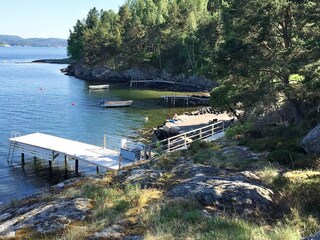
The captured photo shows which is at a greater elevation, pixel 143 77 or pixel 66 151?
pixel 143 77

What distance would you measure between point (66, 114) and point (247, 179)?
44.5 metres

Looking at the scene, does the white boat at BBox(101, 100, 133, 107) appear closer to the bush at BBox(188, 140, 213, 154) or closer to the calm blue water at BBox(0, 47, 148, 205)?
the calm blue water at BBox(0, 47, 148, 205)

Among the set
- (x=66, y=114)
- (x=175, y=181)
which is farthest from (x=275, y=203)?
(x=66, y=114)

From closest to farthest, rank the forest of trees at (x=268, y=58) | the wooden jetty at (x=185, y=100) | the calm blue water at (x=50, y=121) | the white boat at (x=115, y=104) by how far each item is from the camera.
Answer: the forest of trees at (x=268, y=58)
the calm blue water at (x=50, y=121)
the white boat at (x=115, y=104)
the wooden jetty at (x=185, y=100)

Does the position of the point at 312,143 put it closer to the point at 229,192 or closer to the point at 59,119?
the point at 229,192

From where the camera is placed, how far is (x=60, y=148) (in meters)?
28.9

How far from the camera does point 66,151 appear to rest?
2814 cm

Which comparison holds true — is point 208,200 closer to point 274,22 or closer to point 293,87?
point 293,87

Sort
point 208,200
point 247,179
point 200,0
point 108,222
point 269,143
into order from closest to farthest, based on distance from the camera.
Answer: point 108,222, point 208,200, point 247,179, point 269,143, point 200,0

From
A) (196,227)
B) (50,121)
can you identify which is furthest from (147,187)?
(50,121)

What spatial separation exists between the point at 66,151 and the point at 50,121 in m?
20.9

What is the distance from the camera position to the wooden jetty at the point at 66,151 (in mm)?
25562

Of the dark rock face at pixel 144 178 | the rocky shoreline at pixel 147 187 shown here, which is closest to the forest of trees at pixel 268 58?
the rocky shoreline at pixel 147 187

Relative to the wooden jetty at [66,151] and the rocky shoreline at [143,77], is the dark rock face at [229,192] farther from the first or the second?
the rocky shoreline at [143,77]
